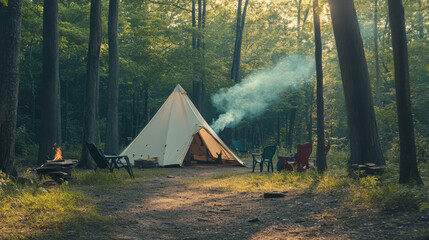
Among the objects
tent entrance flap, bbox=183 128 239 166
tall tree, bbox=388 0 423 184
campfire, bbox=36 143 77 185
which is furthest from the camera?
tent entrance flap, bbox=183 128 239 166

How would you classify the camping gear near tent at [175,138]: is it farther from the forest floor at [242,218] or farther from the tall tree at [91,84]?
the forest floor at [242,218]

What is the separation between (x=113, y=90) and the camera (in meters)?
15.2

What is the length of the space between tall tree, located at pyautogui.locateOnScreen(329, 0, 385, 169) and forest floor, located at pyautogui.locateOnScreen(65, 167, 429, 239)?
2241 mm

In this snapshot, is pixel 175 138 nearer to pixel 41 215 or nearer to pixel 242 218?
pixel 242 218

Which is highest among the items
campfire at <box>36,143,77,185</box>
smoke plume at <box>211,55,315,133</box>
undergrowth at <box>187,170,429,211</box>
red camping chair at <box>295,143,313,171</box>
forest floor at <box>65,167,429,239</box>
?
smoke plume at <box>211,55,315,133</box>

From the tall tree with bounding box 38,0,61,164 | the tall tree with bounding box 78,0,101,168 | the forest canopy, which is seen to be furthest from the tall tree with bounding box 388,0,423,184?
the tall tree with bounding box 38,0,61,164

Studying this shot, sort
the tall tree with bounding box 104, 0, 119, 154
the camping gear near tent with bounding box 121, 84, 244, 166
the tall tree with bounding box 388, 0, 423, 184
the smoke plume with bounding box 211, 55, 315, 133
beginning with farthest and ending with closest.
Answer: the smoke plume with bounding box 211, 55, 315, 133 → the tall tree with bounding box 104, 0, 119, 154 → the camping gear near tent with bounding box 121, 84, 244, 166 → the tall tree with bounding box 388, 0, 423, 184

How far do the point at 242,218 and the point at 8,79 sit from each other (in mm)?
5106

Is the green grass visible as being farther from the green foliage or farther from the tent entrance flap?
the tent entrance flap

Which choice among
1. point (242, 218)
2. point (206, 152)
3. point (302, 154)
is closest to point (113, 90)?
point (206, 152)

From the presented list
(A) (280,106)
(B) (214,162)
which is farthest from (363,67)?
(A) (280,106)

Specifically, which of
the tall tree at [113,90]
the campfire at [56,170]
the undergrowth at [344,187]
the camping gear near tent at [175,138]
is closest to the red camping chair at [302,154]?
the undergrowth at [344,187]

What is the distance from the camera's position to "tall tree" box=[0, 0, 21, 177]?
7.46 m

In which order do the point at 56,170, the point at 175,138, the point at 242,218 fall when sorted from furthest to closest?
the point at 175,138
the point at 56,170
the point at 242,218
